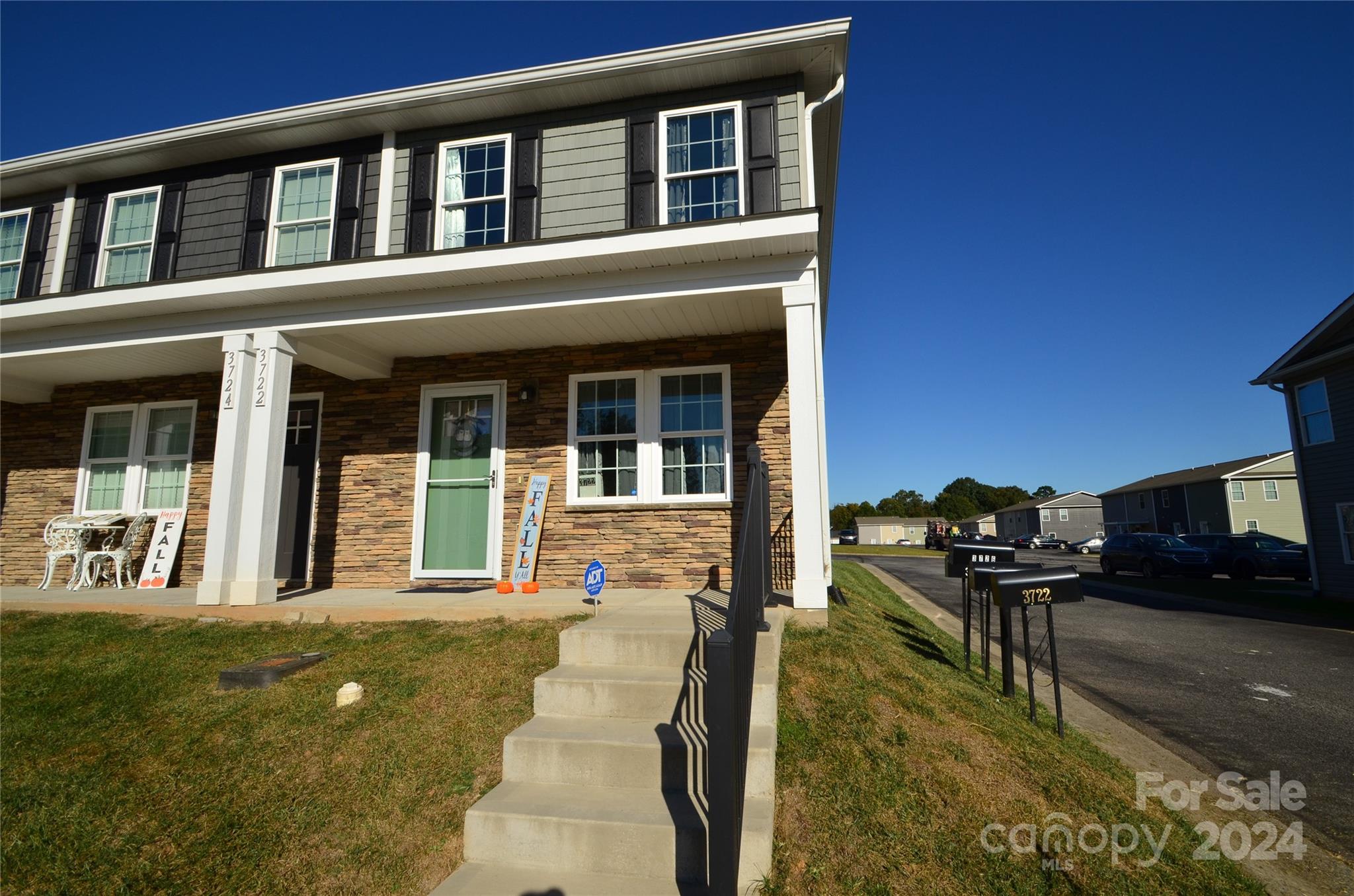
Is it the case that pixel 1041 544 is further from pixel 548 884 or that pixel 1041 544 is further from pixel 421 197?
pixel 548 884

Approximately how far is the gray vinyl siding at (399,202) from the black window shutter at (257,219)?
5.71ft

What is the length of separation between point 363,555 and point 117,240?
5419 millimetres

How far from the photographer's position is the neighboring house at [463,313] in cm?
624

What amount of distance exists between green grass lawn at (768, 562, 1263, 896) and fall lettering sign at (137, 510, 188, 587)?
8.50m

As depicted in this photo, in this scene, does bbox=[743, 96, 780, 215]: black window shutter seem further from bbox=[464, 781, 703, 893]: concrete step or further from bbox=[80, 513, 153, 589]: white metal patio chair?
bbox=[80, 513, 153, 589]: white metal patio chair

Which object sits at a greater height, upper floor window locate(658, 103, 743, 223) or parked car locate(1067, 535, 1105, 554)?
upper floor window locate(658, 103, 743, 223)

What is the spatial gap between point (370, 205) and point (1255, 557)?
22.8 meters

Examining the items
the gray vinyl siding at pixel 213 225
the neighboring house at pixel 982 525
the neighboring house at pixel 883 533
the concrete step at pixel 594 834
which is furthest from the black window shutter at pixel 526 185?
the neighboring house at pixel 982 525

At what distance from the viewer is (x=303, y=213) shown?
24.8ft

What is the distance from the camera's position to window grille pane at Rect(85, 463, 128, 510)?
29.5ft

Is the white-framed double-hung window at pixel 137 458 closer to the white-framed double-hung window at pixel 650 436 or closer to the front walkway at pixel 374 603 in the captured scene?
the front walkway at pixel 374 603

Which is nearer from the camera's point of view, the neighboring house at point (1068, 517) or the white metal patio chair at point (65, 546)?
the white metal patio chair at point (65, 546)

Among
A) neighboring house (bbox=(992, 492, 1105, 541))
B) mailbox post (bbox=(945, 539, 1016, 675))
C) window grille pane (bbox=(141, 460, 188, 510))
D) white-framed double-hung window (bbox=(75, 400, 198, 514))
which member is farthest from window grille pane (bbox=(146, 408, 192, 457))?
neighboring house (bbox=(992, 492, 1105, 541))

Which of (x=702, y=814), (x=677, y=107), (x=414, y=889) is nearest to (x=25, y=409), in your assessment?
(x=677, y=107)
